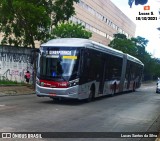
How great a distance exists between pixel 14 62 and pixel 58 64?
14455 millimetres

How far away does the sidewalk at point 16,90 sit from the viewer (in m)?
25.6

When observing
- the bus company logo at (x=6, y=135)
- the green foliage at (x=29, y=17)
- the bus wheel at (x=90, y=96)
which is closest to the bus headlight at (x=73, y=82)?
the bus wheel at (x=90, y=96)

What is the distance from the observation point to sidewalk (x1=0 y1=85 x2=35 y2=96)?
25.6 metres

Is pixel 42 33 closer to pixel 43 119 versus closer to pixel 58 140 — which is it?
pixel 43 119

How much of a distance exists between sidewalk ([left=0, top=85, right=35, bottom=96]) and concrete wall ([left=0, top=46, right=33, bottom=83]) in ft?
7.70

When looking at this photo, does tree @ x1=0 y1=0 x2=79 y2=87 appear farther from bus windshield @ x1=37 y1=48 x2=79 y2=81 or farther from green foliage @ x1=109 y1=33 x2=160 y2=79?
green foliage @ x1=109 y1=33 x2=160 y2=79

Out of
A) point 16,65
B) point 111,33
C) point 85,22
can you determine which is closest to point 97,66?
point 16,65

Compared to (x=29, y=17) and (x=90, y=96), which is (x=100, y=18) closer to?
(x=29, y=17)

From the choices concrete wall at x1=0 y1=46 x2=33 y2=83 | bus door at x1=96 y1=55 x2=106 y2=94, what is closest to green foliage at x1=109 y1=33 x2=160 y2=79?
concrete wall at x1=0 y1=46 x2=33 y2=83

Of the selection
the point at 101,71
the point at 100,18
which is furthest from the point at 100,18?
the point at 101,71

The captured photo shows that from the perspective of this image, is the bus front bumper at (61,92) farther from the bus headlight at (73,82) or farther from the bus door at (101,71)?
the bus door at (101,71)

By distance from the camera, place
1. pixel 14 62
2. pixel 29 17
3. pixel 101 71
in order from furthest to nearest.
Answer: pixel 14 62 → pixel 29 17 → pixel 101 71

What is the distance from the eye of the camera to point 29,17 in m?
Result: 27.8

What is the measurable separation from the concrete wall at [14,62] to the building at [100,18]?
125ft
